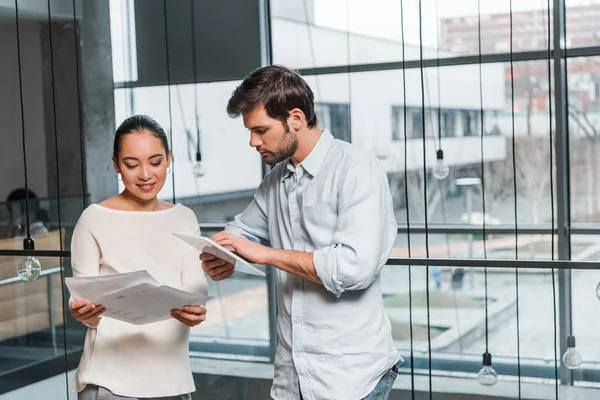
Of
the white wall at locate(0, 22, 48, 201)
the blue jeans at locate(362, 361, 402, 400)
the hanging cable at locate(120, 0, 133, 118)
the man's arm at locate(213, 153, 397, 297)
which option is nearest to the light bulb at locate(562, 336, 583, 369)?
the blue jeans at locate(362, 361, 402, 400)

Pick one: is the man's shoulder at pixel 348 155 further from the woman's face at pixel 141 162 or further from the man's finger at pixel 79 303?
the man's finger at pixel 79 303

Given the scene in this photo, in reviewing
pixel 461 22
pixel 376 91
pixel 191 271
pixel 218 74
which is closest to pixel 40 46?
pixel 218 74

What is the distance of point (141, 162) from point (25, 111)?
8.05 meters

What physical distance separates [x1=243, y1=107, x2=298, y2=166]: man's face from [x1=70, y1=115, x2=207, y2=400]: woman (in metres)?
0.34

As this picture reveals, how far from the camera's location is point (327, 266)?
6.51 feet

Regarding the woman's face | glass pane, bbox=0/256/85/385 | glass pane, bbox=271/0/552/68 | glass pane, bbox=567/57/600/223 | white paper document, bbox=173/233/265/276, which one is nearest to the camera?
white paper document, bbox=173/233/265/276

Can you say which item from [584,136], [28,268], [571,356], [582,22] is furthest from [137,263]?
[584,136]

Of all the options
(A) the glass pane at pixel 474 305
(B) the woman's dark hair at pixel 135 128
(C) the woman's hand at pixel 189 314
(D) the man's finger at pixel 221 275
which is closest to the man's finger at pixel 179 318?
(C) the woman's hand at pixel 189 314

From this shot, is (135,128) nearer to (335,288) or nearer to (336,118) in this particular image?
(335,288)

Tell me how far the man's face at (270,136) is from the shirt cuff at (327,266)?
0.30 metres

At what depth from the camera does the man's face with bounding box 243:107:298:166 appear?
2111 mm

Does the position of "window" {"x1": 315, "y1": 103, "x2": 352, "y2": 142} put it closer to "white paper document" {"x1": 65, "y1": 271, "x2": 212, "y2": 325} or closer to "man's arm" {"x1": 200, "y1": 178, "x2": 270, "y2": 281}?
"man's arm" {"x1": 200, "y1": 178, "x2": 270, "y2": 281}

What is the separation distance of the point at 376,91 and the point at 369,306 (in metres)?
6.18

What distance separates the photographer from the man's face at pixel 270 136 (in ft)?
6.93
